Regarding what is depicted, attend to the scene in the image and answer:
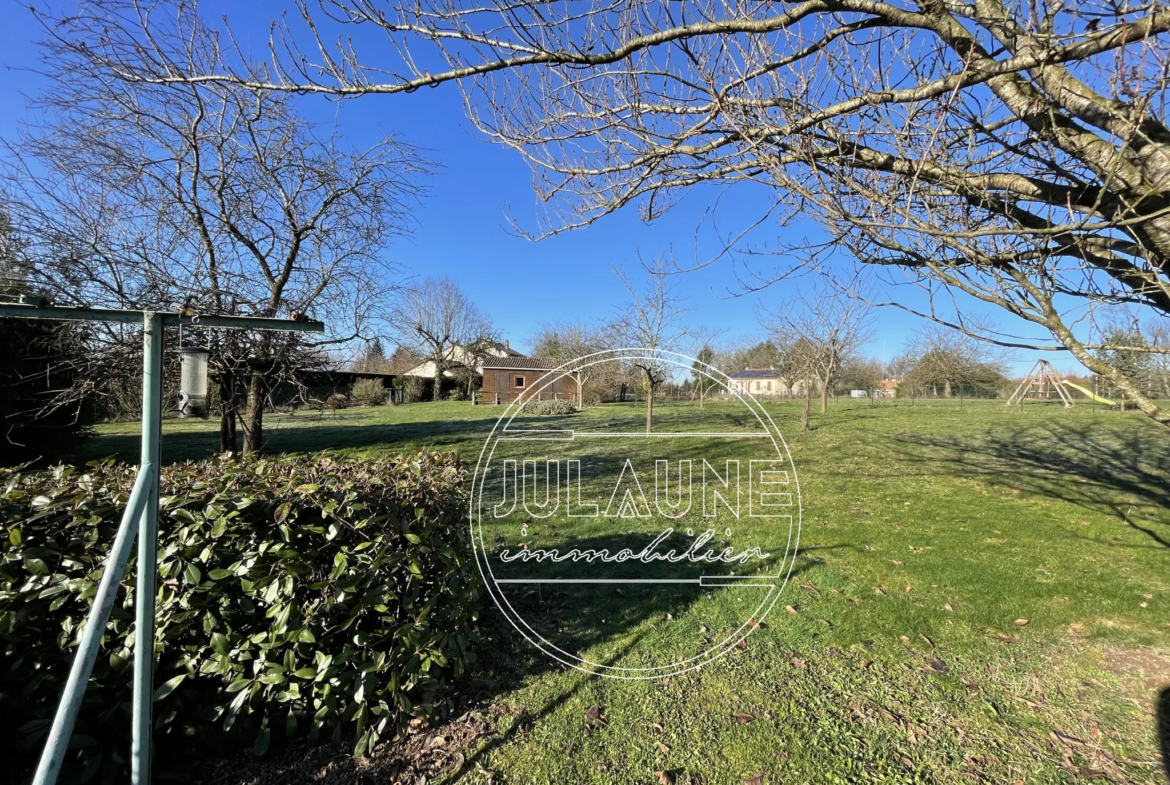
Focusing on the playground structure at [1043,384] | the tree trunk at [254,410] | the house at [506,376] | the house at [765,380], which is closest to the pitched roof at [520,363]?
the house at [506,376]

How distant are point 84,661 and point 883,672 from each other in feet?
10.7

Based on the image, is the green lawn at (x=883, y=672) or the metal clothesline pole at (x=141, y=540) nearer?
the metal clothesline pole at (x=141, y=540)

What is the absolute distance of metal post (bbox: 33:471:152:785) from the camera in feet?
2.92

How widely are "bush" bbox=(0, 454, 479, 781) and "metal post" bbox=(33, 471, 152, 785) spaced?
804 millimetres

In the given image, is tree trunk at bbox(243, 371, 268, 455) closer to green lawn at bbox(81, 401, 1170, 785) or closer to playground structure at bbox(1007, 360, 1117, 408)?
green lawn at bbox(81, 401, 1170, 785)

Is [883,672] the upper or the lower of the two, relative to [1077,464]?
lower

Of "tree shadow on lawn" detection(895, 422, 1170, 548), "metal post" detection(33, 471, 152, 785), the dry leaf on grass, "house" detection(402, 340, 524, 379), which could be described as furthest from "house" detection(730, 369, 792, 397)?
"house" detection(402, 340, 524, 379)

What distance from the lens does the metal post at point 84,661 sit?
89 cm

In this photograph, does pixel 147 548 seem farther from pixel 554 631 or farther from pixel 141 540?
pixel 554 631

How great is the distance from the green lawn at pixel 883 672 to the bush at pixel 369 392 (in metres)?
25.3

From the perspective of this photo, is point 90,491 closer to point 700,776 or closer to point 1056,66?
point 700,776

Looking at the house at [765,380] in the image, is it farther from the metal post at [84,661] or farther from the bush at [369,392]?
the bush at [369,392]

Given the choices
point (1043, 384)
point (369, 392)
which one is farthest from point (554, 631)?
point (1043, 384)

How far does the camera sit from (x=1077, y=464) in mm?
8961
